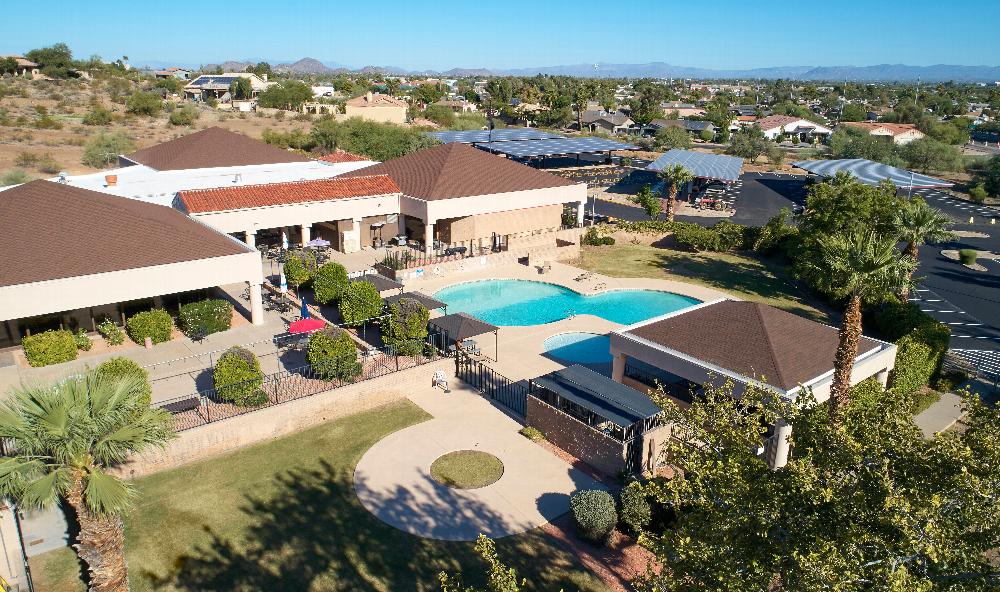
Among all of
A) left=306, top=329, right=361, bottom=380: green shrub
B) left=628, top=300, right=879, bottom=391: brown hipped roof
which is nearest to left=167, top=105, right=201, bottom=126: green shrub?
left=306, top=329, right=361, bottom=380: green shrub

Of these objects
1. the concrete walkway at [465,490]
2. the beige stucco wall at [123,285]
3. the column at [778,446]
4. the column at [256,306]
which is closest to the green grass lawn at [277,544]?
the concrete walkway at [465,490]

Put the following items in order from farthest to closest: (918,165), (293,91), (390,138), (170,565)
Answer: (293,91), (918,165), (390,138), (170,565)

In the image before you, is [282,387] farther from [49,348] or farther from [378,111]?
[378,111]

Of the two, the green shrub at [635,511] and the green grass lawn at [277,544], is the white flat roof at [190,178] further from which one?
the green shrub at [635,511]

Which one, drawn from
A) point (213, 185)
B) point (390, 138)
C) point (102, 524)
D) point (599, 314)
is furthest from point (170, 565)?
→ point (390, 138)

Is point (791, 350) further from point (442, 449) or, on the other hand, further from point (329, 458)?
point (329, 458)

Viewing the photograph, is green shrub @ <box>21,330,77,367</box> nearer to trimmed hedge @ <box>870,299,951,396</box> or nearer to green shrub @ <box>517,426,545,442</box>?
green shrub @ <box>517,426,545,442</box>
